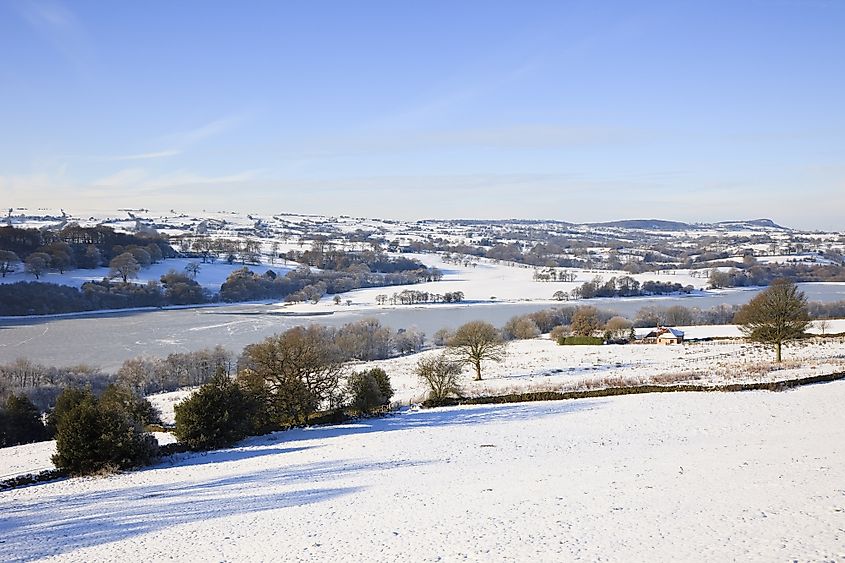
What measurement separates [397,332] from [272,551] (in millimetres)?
42371

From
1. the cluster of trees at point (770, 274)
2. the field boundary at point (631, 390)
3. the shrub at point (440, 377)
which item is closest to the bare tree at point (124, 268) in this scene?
the shrub at point (440, 377)

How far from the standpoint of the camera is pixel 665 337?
4181 centimetres

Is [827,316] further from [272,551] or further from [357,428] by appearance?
[272,551]

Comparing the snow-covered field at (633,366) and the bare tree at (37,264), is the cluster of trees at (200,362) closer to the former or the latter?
the snow-covered field at (633,366)

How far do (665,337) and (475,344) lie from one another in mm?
17462

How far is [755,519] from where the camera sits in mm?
8609

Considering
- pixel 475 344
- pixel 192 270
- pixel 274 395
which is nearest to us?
pixel 274 395

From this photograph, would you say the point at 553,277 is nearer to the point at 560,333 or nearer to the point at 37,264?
the point at 560,333

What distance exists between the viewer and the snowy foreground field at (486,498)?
816 cm

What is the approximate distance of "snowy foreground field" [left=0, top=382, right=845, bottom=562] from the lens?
8.16 meters

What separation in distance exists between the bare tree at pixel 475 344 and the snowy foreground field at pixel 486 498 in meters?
12.9

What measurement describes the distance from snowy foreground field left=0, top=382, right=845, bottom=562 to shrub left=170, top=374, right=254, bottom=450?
0.68m

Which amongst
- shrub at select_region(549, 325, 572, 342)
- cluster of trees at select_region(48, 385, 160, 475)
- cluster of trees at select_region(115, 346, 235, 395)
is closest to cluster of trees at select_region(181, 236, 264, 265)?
cluster of trees at select_region(115, 346, 235, 395)

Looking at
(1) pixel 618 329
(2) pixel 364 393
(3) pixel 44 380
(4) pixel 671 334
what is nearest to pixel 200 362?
(3) pixel 44 380
